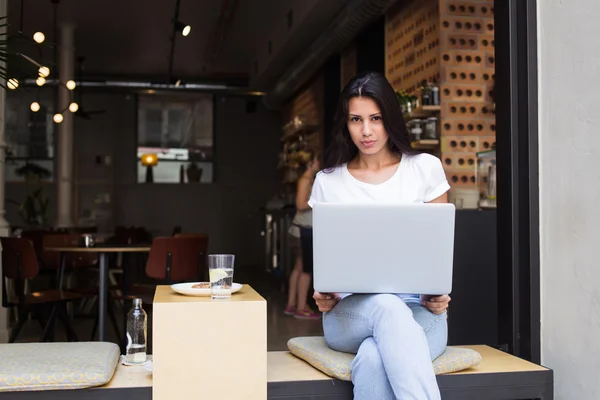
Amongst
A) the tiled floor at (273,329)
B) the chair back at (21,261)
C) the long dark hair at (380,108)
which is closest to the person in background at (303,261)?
the tiled floor at (273,329)

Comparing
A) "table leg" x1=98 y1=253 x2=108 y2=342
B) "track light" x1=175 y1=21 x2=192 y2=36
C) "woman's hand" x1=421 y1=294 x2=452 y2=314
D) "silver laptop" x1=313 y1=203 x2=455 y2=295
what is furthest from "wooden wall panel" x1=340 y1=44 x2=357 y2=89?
"silver laptop" x1=313 y1=203 x2=455 y2=295

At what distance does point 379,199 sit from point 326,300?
1.35 ft

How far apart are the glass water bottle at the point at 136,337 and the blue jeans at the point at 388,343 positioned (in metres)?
0.69

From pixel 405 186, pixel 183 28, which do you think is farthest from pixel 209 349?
pixel 183 28

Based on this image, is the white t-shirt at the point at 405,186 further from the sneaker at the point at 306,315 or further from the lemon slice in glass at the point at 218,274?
the sneaker at the point at 306,315

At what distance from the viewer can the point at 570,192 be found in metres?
2.39

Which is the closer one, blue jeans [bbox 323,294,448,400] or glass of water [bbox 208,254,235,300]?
blue jeans [bbox 323,294,448,400]

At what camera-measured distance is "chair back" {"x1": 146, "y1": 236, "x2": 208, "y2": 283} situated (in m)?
4.79

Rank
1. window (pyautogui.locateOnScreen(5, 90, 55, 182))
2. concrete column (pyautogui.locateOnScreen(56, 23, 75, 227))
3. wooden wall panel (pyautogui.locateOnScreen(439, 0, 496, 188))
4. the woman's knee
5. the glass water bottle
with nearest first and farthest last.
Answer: the woman's knee
the glass water bottle
wooden wall panel (pyautogui.locateOnScreen(439, 0, 496, 188))
concrete column (pyautogui.locateOnScreen(56, 23, 75, 227))
window (pyautogui.locateOnScreen(5, 90, 55, 182))

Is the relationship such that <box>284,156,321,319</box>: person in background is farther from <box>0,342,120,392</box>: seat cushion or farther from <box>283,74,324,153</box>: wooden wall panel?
<box>0,342,120,392</box>: seat cushion

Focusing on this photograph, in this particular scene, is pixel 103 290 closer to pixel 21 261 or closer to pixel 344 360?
pixel 21 261

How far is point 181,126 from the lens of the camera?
45.9 ft

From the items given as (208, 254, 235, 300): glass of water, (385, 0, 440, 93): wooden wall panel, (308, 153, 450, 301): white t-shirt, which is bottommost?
(208, 254, 235, 300): glass of water

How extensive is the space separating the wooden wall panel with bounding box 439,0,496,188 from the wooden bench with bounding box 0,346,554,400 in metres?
3.43
